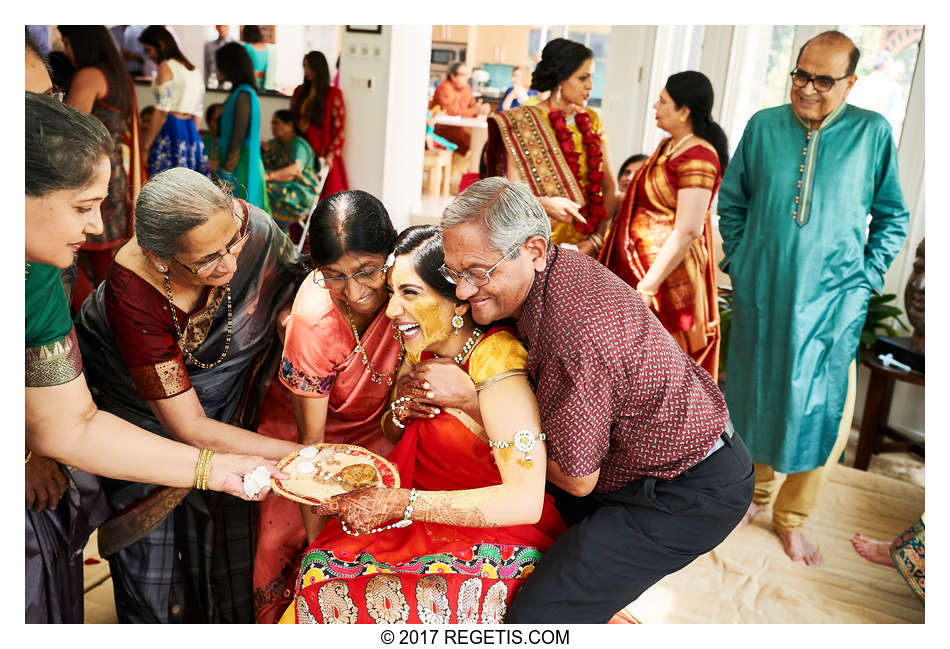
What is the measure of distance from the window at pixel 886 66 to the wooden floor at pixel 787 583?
4.86 ft

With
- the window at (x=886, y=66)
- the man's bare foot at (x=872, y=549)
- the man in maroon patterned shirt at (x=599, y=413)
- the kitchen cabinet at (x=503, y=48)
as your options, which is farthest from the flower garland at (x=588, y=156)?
the kitchen cabinet at (x=503, y=48)

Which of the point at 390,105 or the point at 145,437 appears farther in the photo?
the point at 390,105

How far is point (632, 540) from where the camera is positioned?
150cm

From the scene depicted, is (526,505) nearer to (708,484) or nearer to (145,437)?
(708,484)

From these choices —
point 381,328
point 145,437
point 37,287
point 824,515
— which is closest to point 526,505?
point 381,328

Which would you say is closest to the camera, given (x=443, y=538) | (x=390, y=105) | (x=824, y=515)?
(x=443, y=538)

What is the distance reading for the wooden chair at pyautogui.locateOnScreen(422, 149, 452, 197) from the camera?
7.46ft

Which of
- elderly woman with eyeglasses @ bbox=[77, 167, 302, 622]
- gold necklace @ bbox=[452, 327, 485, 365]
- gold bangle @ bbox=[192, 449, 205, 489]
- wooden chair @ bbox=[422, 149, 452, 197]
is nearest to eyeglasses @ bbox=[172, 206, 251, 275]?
elderly woman with eyeglasses @ bbox=[77, 167, 302, 622]

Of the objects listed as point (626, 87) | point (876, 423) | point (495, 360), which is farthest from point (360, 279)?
point (626, 87)

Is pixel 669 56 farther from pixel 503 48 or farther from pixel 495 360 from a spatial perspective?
pixel 503 48

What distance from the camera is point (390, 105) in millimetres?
2037

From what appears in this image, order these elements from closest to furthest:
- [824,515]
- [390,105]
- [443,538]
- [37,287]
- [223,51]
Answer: [37,287] < [443,538] < [390,105] < [824,515] < [223,51]

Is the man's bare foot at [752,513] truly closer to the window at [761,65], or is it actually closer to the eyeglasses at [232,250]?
the window at [761,65]
